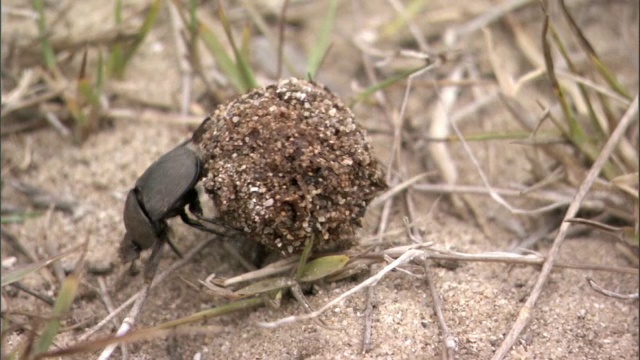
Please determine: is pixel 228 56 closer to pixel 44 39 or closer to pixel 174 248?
pixel 44 39

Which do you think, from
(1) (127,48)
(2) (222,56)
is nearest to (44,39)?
(1) (127,48)

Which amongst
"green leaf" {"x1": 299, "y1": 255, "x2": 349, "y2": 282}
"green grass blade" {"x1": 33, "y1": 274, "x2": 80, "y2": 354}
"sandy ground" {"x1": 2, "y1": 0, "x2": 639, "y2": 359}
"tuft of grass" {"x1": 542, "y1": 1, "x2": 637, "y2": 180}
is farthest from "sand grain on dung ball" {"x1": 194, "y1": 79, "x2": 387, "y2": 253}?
"tuft of grass" {"x1": 542, "y1": 1, "x2": 637, "y2": 180}

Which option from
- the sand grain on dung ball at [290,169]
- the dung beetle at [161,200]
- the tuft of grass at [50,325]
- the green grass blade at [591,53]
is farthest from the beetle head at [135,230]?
the green grass blade at [591,53]

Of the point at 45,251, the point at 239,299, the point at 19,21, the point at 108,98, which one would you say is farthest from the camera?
the point at 19,21

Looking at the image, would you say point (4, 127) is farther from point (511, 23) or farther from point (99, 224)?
point (511, 23)

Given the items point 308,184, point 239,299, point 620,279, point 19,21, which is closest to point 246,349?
point 239,299

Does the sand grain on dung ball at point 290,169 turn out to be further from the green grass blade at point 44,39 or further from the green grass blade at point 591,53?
the green grass blade at point 44,39
